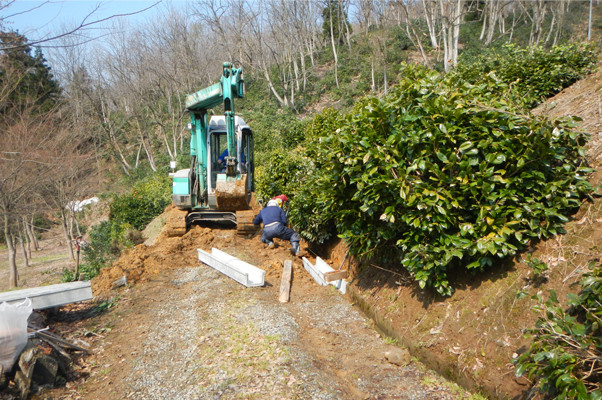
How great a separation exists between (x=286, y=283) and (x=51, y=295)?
3.50 m

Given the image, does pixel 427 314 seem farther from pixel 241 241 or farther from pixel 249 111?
pixel 249 111

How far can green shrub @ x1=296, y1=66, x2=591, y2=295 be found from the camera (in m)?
4.39

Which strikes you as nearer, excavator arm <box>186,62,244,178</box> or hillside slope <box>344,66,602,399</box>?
hillside slope <box>344,66,602,399</box>

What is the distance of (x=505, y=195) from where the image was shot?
4.43m

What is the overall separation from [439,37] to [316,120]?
2587 centimetres

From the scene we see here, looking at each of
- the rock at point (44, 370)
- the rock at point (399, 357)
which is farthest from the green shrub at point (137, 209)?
the rock at point (399, 357)

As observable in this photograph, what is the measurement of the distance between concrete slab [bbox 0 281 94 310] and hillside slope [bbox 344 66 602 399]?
172 inches

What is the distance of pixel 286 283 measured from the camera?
7090 mm

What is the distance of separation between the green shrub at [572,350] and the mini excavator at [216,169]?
8.10 meters

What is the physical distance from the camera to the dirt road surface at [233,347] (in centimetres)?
427

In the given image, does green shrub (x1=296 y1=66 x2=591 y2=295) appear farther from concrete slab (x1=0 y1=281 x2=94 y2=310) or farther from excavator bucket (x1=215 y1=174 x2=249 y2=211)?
excavator bucket (x1=215 y1=174 x2=249 y2=211)

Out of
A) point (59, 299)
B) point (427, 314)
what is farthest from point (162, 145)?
point (427, 314)

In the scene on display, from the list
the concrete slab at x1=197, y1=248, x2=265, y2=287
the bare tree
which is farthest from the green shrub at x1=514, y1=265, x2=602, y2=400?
the bare tree

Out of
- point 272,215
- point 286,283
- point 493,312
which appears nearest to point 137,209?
point 272,215
